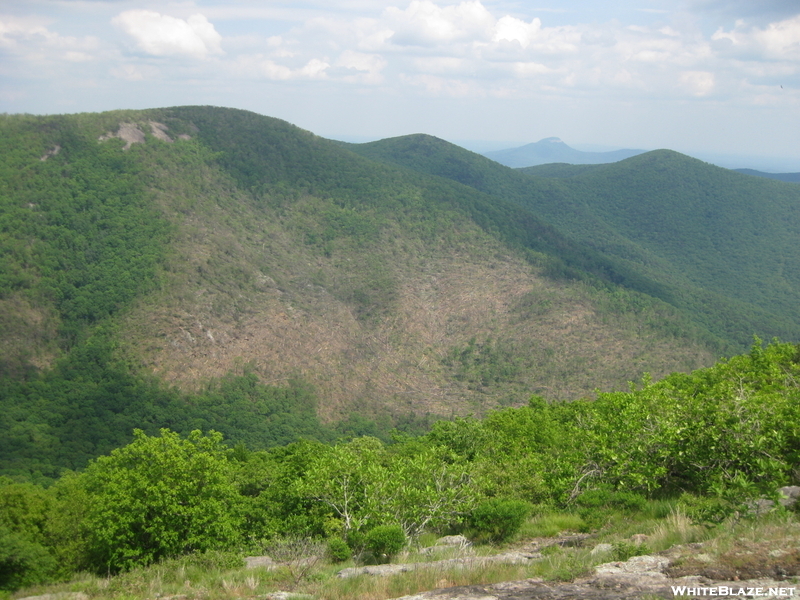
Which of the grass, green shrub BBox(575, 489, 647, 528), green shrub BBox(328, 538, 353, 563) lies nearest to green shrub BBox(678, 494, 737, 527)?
the grass

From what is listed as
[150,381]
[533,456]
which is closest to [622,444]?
[533,456]

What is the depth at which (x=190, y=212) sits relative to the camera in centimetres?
8838

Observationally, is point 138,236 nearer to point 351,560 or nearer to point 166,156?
point 166,156

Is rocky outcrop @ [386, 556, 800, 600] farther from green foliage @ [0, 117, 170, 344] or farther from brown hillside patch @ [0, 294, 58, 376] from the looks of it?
green foliage @ [0, 117, 170, 344]

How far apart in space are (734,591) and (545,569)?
116 inches

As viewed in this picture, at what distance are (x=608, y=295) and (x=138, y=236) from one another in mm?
70561

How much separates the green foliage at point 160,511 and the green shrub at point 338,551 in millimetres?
6005

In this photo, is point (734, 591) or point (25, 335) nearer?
point (734, 591)

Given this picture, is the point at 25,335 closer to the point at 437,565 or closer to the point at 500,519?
the point at 500,519

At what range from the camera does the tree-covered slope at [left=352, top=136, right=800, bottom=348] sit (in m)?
136

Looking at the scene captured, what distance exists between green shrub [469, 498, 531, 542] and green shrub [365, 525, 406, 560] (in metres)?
2.63

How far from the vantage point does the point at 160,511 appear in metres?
20.1

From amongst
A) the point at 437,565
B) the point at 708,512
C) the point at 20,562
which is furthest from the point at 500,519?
the point at 20,562

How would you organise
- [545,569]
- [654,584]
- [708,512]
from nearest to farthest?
1. [654,584]
2. [545,569]
3. [708,512]
